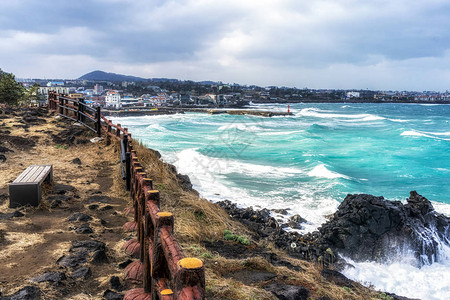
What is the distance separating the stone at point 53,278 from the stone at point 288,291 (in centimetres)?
238

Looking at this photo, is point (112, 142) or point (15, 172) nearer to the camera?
point (15, 172)

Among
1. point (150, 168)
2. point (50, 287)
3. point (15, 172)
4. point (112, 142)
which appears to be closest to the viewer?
point (50, 287)

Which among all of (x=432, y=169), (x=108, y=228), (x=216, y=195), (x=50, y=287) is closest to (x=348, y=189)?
(x=216, y=195)

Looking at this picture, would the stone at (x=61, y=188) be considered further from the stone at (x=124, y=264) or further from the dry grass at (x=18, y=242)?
the stone at (x=124, y=264)

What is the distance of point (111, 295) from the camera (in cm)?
333

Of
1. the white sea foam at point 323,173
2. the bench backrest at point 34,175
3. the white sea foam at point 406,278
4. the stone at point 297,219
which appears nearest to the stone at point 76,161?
the bench backrest at point 34,175

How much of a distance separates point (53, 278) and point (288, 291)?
2.71 metres

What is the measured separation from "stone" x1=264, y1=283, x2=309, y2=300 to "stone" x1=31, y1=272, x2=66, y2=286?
2.38 meters

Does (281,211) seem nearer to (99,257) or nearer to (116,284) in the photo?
(99,257)

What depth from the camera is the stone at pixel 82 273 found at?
367 centimetres

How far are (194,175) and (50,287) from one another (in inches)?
556

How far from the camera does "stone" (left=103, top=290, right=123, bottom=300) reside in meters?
3.29

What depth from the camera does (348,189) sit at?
1620cm

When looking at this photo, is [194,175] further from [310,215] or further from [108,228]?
[108,228]
